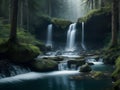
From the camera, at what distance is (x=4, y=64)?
750 inches

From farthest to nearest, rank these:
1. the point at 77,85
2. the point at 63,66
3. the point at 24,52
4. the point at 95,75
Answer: the point at 63,66 < the point at 24,52 < the point at 95,75 < the point at 77,85

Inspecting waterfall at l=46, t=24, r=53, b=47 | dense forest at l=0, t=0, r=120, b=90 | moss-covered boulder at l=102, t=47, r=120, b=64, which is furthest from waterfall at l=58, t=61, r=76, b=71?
waterfall at l=46, t=24, r=53, b=47

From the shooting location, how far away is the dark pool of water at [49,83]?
15.2 m

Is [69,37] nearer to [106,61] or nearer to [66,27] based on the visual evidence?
[66,27]

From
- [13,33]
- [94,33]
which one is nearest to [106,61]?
[13,33]

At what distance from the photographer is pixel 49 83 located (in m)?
16.7

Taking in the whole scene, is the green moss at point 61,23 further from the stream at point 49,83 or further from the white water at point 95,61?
the stream at point 49,83

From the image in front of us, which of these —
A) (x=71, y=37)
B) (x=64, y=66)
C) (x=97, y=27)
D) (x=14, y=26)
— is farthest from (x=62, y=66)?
(x=71, y=37)

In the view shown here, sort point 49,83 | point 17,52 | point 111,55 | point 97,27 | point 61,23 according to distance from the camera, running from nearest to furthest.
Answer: point 49,83, point 17,52, point 111,55, point 97,27, point 61,23

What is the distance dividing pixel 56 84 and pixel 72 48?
79.5 feet

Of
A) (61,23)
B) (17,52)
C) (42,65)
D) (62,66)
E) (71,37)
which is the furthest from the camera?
(61,23)

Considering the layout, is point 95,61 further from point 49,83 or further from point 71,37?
point 71,37

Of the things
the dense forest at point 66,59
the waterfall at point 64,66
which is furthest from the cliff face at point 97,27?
the waterfall at point 64,66

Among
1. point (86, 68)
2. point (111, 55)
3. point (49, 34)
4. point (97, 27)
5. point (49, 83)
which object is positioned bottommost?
point (49, 83)
